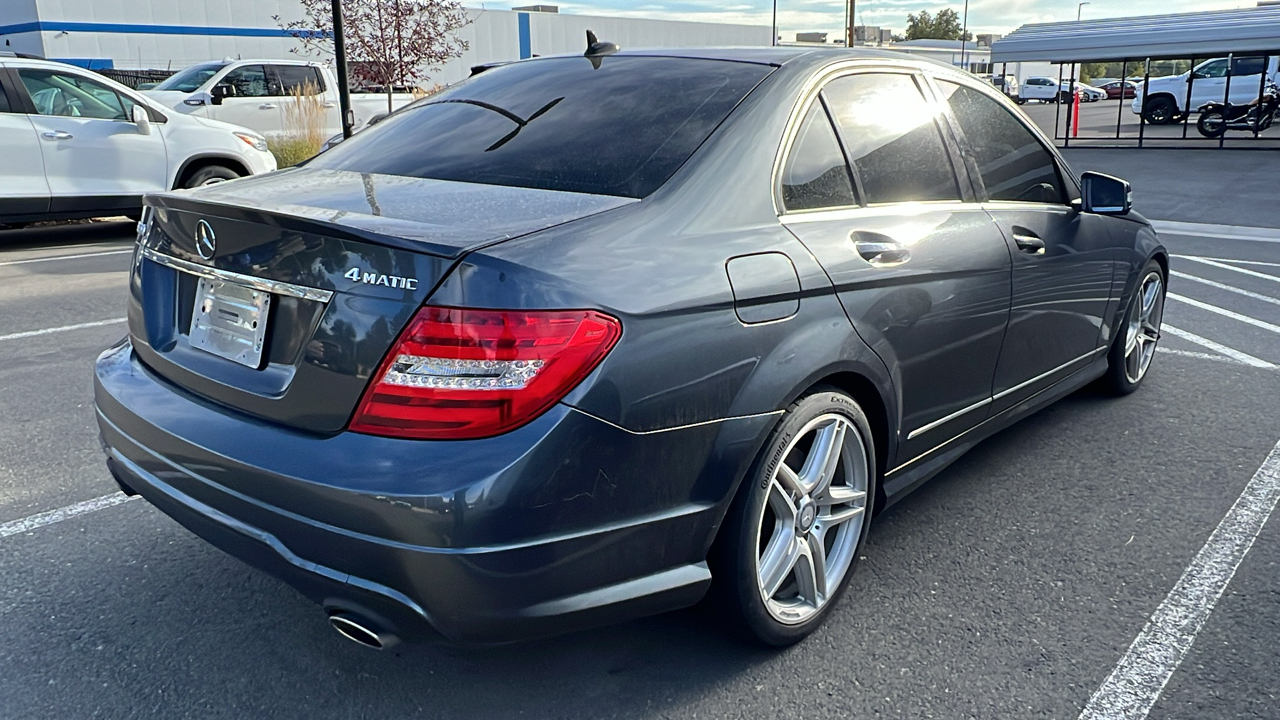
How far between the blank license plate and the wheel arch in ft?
28.8

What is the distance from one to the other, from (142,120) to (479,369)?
954 cm

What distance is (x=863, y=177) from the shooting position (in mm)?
3035

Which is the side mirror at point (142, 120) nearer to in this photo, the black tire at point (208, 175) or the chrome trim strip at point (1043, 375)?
the black tire at point (208, 175)

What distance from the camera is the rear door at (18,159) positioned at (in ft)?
30.5

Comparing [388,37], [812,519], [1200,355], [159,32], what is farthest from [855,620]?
[159,32]

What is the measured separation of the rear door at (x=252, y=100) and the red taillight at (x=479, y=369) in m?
15.4

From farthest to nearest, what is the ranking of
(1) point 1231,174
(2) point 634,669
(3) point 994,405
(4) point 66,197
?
1. (1) point 1231,174
2. (4) point 66,197
3. (3) point 994,405
4. (2) point 634,669

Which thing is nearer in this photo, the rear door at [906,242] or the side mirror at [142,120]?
the rear door at [906,242]

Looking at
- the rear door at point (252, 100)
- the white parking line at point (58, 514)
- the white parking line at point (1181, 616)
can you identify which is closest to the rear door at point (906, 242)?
the white parking line at point (1181, 616)

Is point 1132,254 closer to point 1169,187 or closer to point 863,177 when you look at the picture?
point 863,177

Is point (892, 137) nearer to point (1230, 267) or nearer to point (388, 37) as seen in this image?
point (1230, 267)

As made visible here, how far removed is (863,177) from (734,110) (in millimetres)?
503

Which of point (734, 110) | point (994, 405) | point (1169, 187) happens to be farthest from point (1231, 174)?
point (734, 110)

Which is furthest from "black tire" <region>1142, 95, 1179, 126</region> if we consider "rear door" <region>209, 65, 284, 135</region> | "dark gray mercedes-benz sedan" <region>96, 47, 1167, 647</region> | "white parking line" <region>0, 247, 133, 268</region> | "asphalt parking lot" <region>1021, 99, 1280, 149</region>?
"dark gray mercedes-benz sedan" <region>96, 47, 1167, 647</region>
